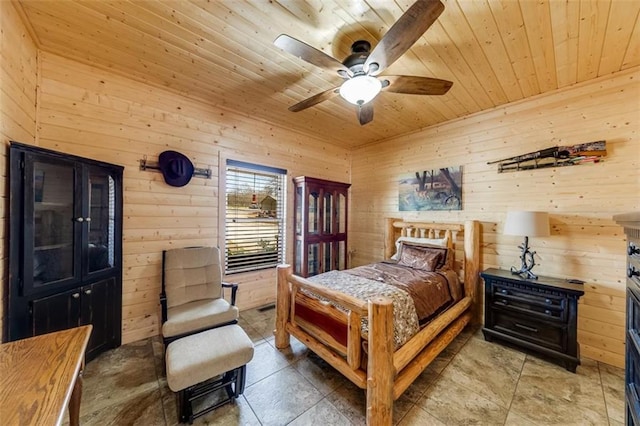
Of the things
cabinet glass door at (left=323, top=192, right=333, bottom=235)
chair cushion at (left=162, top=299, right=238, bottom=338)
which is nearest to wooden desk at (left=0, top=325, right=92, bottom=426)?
chair cushion at (left=162, top=299, right=238, bottom=338)

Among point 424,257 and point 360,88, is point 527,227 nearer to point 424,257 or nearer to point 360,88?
point 424,257

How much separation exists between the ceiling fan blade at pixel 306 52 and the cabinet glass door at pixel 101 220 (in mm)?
2052

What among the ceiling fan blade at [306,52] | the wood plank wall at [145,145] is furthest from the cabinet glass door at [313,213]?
the ceiling fan blade at [306,52]

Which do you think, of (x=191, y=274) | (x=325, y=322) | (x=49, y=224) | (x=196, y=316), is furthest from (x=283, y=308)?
(x=49, y=224)

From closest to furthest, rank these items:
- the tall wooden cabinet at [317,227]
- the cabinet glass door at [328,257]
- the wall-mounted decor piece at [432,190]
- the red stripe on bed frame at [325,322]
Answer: the red stripe on bed frame at [325,322] < the wall-mounted decor piece at [432,190] < the tall wooden cabinet at [317,227] < the cabinet glass door at [328,257]

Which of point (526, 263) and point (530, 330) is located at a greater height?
A: point (526, 263)

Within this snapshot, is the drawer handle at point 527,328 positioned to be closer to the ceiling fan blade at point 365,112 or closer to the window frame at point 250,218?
the ceiling fan blade at point 365,112

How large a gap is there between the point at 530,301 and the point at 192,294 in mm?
3531

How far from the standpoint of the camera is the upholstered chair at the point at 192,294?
218cm

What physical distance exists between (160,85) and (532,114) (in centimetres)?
426

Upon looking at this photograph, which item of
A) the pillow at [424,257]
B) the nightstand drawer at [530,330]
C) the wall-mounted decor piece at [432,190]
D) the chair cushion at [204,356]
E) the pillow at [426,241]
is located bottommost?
the nightstand drawer at [530,330]

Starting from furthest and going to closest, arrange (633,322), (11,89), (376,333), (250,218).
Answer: (250,218)
(11,89)
(376,333)
(633,322)

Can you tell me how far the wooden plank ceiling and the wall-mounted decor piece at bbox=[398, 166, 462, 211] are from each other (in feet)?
3.32

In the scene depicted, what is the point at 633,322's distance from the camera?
44.8 inches
